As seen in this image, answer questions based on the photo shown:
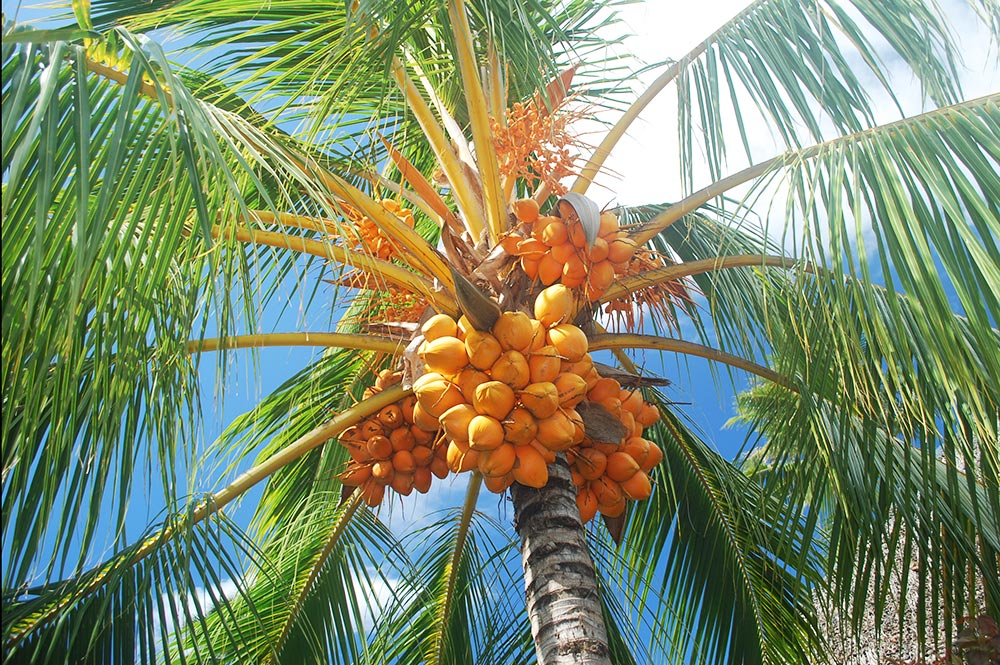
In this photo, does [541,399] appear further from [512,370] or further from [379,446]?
[379,446]

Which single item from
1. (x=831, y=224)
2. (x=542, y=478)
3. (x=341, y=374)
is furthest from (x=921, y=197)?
(x=341, y=374)

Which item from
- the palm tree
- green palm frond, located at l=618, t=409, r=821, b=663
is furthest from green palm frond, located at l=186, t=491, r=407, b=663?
green palm frond, located at l=618, t=409, r=821, b=663

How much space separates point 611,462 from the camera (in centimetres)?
323

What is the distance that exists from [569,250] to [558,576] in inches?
42.8

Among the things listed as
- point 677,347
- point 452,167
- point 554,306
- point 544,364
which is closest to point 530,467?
point 544,364

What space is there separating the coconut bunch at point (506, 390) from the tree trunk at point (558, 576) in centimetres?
23

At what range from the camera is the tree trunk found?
2.68m

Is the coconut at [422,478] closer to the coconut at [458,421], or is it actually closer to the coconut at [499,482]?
the coconut at [499,482]

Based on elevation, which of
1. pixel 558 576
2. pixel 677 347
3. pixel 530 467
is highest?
pixel 677 347

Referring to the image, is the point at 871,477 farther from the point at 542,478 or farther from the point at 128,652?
the point at 128,652

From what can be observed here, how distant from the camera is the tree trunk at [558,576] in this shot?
268 cm

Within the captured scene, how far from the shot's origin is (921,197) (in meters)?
2.46

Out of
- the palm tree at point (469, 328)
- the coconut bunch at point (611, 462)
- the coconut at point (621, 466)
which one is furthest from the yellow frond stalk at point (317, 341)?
the coconut at point (621, 466)

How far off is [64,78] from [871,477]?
2.63 metres
